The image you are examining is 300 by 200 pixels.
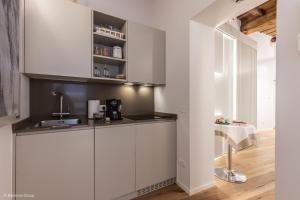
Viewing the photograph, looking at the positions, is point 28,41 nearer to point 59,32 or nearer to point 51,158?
point 59,32

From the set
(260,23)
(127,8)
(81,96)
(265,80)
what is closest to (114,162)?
(81,96)

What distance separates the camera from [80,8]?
1741mm

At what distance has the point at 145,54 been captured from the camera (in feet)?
7.23

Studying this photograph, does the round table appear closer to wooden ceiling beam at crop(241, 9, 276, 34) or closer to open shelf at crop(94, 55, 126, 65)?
open shelf at crop(94, 55, 126, 65)

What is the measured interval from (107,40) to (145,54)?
56cm

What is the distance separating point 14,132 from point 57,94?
824 mm

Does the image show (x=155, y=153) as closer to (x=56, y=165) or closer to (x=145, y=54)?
(x=56, y=165)

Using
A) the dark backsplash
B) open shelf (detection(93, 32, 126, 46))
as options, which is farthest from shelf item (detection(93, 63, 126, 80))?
open shelf (detection(93, 32, 126, 46))

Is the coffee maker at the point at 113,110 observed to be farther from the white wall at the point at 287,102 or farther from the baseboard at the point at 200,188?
the white wall at the point at 287,102

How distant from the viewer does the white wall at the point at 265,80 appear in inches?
212

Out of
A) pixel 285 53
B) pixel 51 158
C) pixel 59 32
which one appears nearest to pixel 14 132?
pixel 51 158

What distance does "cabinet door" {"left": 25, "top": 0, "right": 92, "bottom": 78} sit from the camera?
150 centimetres

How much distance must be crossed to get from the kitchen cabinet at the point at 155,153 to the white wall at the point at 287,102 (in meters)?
1.20

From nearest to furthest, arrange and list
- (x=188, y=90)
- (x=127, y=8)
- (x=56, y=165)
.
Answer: (x=56, y=165) → (x=188, y=90) → (x=127, y=8)
